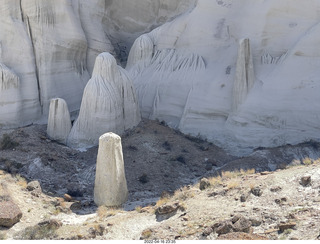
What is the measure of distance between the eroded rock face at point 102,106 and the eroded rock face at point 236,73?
343 cm

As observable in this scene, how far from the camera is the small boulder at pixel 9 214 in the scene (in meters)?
19.9

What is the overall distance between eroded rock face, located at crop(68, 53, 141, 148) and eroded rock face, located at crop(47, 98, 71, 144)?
462mm

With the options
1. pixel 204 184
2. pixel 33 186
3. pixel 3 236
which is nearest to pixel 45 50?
pixel 33 186

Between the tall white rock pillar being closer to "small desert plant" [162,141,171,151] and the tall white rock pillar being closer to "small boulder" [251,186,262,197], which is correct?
"small desert plant" [162,141,171,151]

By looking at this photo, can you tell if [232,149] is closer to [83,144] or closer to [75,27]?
[83,144]

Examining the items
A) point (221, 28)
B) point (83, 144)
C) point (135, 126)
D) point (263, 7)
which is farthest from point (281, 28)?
point (83, 144)

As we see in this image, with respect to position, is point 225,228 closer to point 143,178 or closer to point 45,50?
point 143,178

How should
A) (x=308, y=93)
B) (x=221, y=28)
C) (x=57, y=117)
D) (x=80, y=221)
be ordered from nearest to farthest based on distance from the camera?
1. (x=80, y=221)
2. (x=308, y=93)
3. (x=57, y=117)
4. (x=221, y=28)

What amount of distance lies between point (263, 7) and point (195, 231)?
18.1 meters

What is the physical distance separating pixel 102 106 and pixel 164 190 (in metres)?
7.32

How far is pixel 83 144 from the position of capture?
3059 cm

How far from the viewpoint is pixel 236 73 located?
30766 mm

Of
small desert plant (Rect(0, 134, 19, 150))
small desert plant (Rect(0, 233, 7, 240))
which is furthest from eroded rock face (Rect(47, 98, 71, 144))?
small desert plant (Rect(0, 233, 7, 240))

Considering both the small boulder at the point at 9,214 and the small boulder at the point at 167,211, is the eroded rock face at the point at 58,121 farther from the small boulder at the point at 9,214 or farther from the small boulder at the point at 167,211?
the small boulder at the point at 167,211
